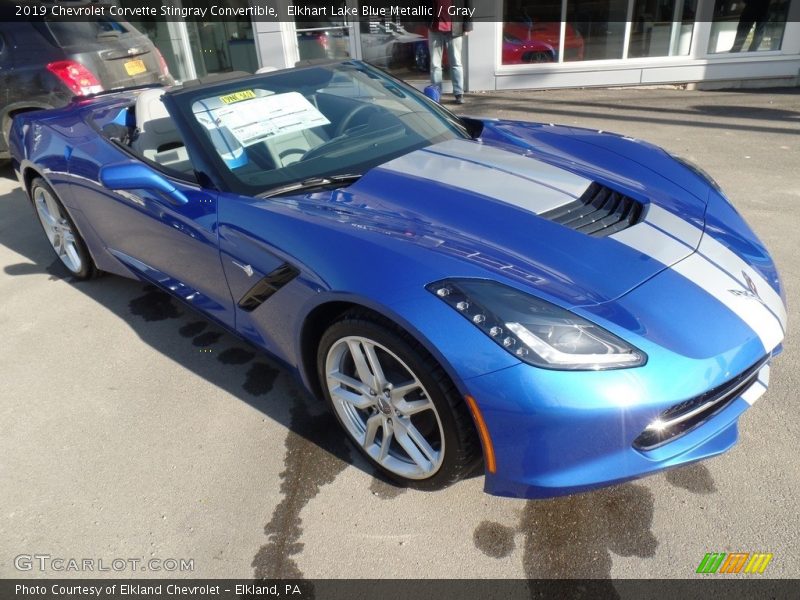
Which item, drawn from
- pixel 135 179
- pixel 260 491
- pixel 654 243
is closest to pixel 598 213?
pixel 654 243

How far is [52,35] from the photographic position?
5648 mm

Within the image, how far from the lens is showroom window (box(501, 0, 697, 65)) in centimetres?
871

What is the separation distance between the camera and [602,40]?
29.2 ft

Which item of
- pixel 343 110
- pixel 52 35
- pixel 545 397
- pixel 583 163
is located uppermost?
pixel 52 35

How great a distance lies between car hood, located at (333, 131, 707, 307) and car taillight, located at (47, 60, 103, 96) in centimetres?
454

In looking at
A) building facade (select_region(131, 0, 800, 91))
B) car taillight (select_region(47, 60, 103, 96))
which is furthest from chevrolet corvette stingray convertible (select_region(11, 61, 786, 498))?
building facade (select_region(131, 0, 800, 91))

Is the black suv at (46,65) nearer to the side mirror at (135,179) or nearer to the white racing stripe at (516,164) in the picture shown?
the side mirror at (135,179)

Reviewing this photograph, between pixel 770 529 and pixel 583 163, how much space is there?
1.63 m

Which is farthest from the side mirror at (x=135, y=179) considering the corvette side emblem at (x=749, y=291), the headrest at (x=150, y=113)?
the corvette side emblem at (x=749, y=291)

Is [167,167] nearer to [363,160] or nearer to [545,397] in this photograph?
[363,160]

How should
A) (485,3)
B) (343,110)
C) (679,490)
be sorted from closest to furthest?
(679,490) → (343,110) → (485,3)

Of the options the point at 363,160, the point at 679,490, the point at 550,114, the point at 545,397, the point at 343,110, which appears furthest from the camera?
the point at 550,114

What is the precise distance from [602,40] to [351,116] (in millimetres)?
7563

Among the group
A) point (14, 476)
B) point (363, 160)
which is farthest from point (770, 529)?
point (14, 476)
